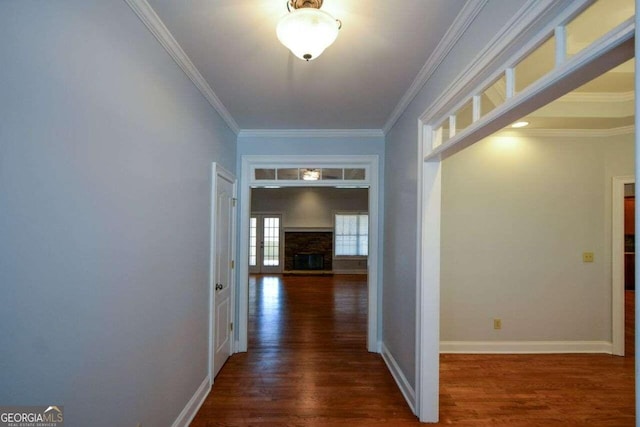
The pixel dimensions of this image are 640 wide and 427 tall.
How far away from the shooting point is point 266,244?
9602 mm

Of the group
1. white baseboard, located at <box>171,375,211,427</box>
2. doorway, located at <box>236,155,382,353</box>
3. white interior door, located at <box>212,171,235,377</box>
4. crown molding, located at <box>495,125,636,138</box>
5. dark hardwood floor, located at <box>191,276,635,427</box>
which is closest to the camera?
white baseboard, located at <box>171,375,211,427</box>

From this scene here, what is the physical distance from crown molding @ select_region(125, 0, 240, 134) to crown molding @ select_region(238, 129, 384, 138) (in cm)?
77

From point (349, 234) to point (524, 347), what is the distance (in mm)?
6362


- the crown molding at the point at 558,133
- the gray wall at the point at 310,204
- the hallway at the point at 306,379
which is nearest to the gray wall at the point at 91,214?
the hallway at the point at 306,379

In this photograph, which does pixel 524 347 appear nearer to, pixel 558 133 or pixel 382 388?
pixel 382 388

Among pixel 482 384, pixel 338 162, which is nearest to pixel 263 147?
pixel 338 162

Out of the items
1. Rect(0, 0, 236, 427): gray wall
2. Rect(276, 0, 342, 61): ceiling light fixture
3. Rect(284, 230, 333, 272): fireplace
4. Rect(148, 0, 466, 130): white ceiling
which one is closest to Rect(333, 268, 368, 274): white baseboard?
Rect(284, 230, 333, 272): fireplace

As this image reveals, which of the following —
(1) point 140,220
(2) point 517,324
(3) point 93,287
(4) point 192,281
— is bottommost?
(2) point 517,324

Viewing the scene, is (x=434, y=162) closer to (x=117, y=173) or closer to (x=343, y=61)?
(x=343, y=61)

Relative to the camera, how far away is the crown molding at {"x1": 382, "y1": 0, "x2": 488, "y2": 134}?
1556 mm

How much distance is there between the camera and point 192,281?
2.34 m

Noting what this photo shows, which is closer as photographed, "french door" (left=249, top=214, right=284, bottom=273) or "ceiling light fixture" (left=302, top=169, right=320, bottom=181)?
"ceiling light fixture" (left=302, top=169, right=320, bottom=181)

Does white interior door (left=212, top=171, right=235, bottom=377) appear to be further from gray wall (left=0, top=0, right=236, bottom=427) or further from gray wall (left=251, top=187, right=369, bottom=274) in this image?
gray wall (left=251, top=187, right=369, bottom=274)

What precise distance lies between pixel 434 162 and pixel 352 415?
2.07 metres
